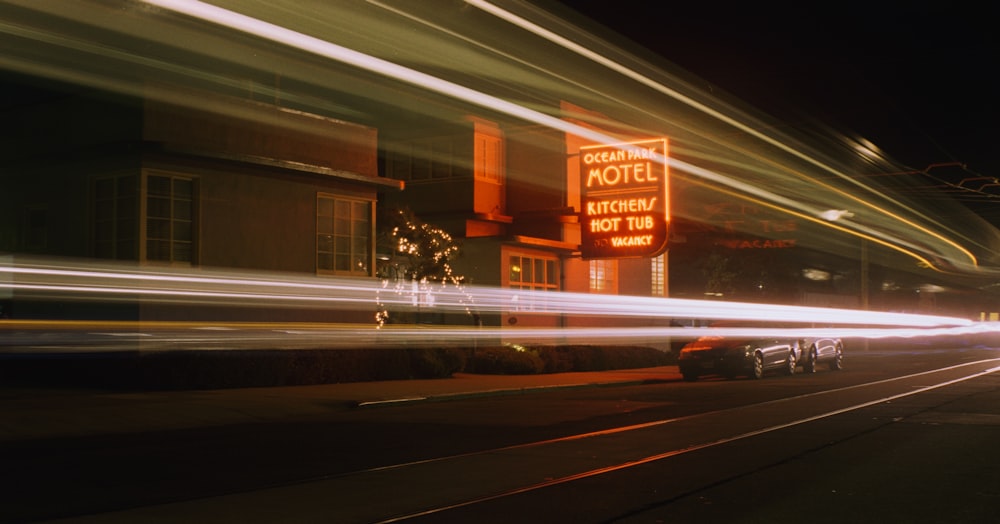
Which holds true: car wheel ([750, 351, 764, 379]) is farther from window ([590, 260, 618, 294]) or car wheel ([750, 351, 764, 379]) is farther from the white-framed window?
the white-framed window

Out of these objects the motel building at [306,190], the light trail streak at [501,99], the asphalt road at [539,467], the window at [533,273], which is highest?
the light trail streak at [501,99]

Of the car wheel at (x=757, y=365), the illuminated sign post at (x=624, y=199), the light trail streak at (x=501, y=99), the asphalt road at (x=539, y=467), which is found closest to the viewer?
the asphalt road at (x=539, y=467)

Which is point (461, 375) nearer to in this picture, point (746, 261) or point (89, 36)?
point (89, 36)

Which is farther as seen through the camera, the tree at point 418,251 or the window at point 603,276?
the window at point 603,276

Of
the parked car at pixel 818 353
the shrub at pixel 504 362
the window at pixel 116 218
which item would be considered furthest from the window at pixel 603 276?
the window at pixel 116 218

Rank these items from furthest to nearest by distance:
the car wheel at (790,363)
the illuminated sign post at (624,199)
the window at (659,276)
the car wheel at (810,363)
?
the window at (659,276) → the illuminated sign post at (624,199) → the car wheel at (810,363) → the car wheel at (790,363)

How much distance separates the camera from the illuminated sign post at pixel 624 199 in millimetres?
30203

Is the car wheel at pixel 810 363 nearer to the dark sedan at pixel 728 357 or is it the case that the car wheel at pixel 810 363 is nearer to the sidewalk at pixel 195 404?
the dark sedan at pixel 728 357

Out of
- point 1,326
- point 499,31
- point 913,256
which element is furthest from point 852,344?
point 1,326

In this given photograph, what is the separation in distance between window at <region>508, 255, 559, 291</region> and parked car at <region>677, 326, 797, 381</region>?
7.54 meters

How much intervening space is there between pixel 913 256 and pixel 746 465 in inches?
1671

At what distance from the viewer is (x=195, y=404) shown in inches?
685

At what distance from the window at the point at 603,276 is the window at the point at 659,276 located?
3.26 metres

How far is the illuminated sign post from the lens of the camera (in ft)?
99.1
